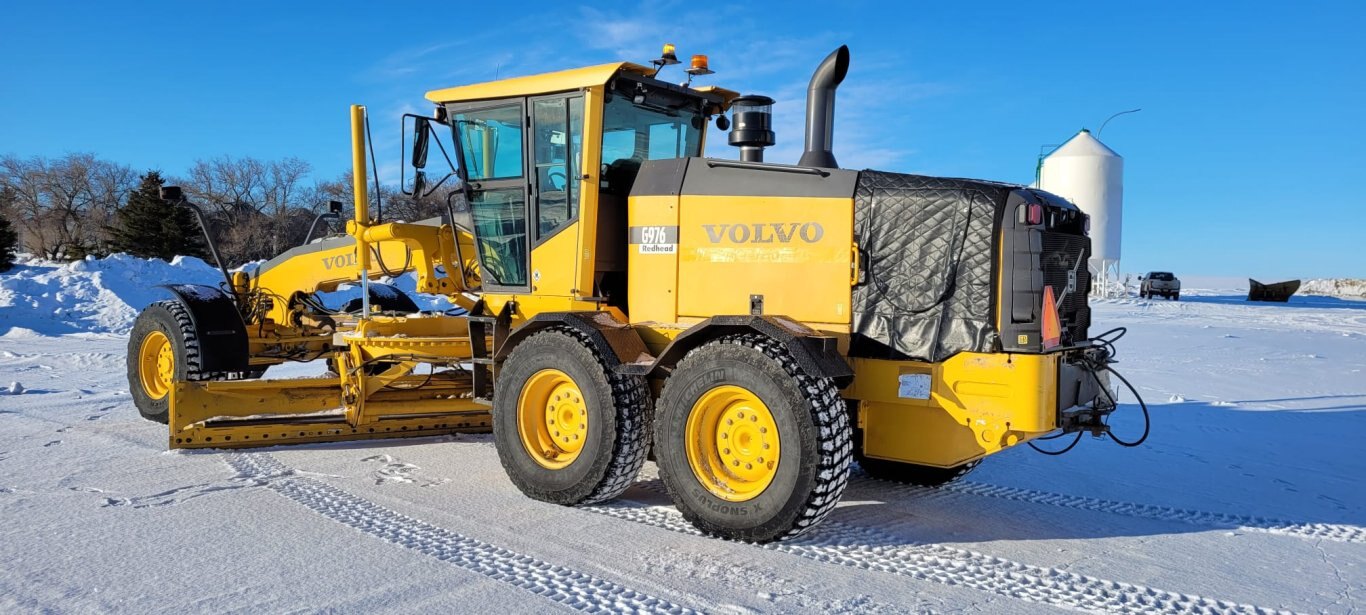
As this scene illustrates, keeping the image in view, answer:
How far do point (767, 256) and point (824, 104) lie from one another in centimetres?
121

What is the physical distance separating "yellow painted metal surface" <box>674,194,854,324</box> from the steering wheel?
852mm

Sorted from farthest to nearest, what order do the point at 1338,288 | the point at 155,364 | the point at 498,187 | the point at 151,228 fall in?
the point at 1338,288 < the point at 151,228 < the point at 155,364 < the point at 498,187

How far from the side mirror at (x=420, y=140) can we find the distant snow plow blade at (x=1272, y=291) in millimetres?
42032

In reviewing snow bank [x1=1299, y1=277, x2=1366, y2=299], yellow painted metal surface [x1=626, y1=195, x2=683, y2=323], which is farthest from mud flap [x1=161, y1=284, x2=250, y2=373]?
snow bank [x1=1299, y1=277, x2=1366, y2=299]

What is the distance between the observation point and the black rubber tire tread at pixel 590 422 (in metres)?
5.01

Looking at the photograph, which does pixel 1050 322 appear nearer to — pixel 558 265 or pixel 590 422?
pixel 590 422

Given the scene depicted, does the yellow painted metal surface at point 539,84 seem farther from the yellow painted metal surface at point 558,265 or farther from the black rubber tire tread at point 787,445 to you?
the black rubber tire tread at point 787,445

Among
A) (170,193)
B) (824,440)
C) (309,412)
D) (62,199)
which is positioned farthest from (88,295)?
(62,199)

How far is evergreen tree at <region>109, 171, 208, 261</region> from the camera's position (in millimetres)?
32469

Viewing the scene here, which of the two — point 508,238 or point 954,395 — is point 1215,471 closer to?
Answer: point 954,395

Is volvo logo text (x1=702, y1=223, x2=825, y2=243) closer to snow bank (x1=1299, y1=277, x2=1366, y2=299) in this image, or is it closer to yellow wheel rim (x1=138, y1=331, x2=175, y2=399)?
yellow wheel rim (x1=138, y1=331, x2=175, y2=399)

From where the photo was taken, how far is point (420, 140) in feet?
20.0

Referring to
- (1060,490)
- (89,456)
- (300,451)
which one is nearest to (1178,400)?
(1060,490)

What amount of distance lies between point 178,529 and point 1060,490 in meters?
4.79
